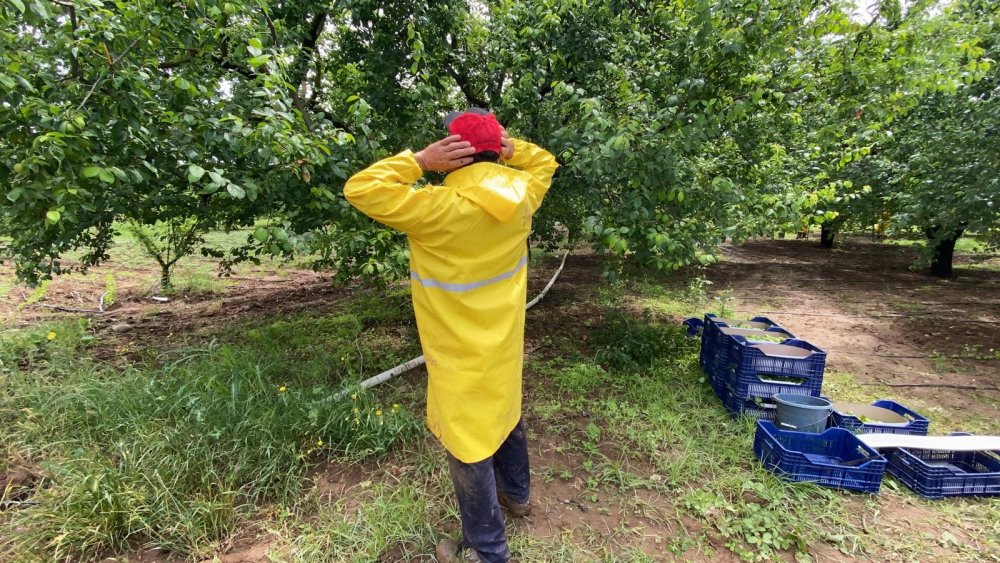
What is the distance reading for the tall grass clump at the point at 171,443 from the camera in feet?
7.13

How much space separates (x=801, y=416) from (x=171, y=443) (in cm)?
377

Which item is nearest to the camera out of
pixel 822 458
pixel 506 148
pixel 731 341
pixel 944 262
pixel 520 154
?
pixel 506 148

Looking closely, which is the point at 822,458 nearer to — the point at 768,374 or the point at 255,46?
the point at 768,374

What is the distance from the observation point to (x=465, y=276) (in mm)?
1826

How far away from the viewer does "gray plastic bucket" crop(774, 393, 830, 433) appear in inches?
113

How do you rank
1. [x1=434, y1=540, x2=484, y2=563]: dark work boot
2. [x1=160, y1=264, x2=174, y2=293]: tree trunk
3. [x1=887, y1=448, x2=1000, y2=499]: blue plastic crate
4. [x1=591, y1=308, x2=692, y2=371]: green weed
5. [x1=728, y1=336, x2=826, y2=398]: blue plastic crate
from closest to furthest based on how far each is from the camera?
[x1=434, y1=540, x2=484, y2=563]: dark work boot < [x1=887, y1=448, x2=1000, y2=499]: blue plastic crate < [x1=728, y1=336, x2=826, y2=398]: blue plastic crate < [x1=591, y1=308, x2=692, y2=371]: green weed < [x1=160, y1=264, x2=174, y2=293]: tree trunk

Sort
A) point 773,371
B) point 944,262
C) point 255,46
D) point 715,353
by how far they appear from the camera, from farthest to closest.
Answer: point 944,262 < point 715,353 < point 773,371 < point 255,46

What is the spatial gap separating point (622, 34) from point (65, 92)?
413 cm

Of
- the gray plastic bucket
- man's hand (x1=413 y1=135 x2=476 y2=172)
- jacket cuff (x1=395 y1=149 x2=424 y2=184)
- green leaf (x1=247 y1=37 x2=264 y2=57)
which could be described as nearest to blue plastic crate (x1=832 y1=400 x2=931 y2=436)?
the gray plastic bucket

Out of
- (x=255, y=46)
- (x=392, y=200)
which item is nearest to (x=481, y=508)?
(x=392, y=200)

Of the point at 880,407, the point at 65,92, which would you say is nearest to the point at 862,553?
the point at 880,407

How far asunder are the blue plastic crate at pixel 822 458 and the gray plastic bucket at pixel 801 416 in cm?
7

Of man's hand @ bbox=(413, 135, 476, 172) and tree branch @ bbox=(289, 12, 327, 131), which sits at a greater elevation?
tree branch @ bbox=(289, 12, 327, 131)

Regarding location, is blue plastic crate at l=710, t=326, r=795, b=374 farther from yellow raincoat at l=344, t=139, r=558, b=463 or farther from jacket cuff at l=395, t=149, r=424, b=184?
jacket cuff at l=395, t=149, r=424, b=184
